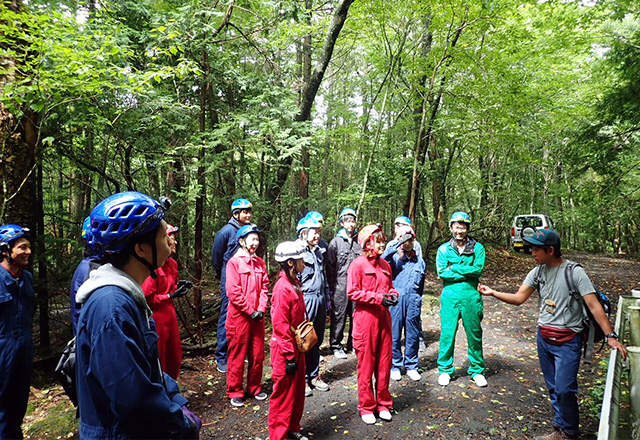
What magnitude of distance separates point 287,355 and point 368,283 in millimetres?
1283

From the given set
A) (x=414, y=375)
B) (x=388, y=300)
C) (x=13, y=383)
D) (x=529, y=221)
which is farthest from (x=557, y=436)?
(x=529, y=221)

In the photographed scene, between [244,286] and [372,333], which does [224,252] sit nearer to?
[244,286]

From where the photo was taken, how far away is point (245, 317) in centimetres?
431

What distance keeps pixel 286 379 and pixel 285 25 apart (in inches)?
259

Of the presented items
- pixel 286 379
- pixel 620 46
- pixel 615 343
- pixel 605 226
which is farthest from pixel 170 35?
pixel 605 226

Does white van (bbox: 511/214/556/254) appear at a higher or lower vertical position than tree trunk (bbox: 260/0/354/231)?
lower

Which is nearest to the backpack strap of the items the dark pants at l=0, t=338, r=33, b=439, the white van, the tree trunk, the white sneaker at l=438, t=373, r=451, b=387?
the white sneaker at l=438, t=373, r=451, b=387

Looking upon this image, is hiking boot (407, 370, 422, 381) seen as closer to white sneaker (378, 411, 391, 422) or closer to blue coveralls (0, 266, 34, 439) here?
white sneaker (378, 411, 391, 422)

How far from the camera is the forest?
4.58 meters

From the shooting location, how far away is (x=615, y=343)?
2.96 m

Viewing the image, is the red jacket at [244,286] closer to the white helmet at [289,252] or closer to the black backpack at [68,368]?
the white helmet at [289,252]

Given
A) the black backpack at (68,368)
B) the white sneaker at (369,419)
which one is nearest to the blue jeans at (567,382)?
the white sneaker at (369,419)

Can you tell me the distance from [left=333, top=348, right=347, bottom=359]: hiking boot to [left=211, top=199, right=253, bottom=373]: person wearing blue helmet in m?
1.88

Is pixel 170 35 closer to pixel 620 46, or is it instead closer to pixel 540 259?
pixel 540 259
